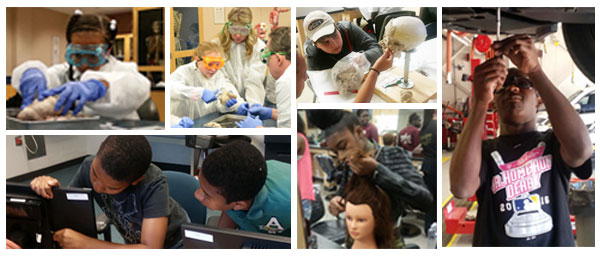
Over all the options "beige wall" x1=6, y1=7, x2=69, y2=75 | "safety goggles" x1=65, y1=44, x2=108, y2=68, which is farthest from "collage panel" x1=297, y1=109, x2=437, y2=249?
"beige wall" x1=6, y1=7, x2=69, y2=75

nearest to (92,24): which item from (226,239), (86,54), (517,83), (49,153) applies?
(86,54)

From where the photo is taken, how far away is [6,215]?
127cm

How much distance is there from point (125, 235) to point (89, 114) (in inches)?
26.8

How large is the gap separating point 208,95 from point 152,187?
350mm

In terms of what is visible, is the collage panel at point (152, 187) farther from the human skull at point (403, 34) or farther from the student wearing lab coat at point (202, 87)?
the human skull at point (403, 34)

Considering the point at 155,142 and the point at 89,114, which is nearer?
the point at 155,142

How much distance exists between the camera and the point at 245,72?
46.7 inches

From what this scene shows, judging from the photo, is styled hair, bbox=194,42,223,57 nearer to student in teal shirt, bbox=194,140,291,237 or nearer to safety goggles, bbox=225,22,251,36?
safety goggles, bbox=225,22,251,36

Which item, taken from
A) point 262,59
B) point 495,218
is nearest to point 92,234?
point 262,59

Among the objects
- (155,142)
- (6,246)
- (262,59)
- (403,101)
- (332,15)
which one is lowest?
(6,246)

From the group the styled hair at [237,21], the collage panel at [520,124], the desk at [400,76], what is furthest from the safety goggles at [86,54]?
the collage panel at [520,124]

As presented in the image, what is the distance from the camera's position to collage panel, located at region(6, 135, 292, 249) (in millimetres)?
1217
